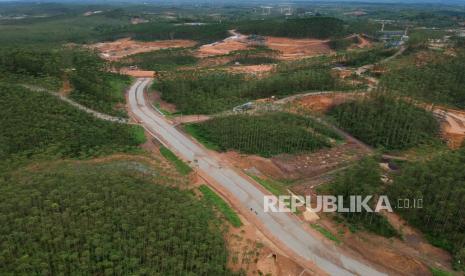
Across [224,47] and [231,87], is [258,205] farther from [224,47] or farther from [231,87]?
[224,47]

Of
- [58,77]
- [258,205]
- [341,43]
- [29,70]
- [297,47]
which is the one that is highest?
[29,70]

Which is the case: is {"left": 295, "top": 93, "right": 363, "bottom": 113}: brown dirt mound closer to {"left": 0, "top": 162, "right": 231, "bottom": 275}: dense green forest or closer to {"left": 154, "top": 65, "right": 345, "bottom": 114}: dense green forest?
{"left": 154, "top": 65, "right": 345, "bottom": 114}: dense green forest

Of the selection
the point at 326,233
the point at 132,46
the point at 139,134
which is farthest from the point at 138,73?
the point at 326,233

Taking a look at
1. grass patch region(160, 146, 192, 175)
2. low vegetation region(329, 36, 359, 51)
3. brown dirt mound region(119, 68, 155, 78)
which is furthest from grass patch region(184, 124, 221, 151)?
low vegetation region(329, 36, 359, 51)

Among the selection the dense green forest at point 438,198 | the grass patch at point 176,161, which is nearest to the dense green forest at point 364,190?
the dense green forest at point 438,198

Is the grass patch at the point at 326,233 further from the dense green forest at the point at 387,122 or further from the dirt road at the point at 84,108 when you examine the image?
the dirt road at the point at 84,108

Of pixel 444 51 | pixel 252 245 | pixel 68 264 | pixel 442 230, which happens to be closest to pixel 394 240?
pixel 442 230

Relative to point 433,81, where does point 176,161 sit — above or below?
below
